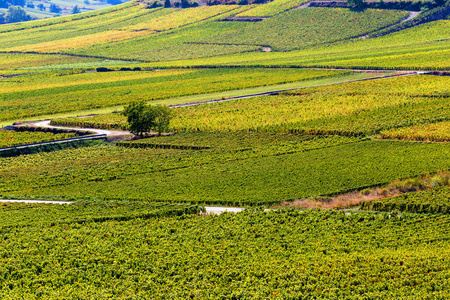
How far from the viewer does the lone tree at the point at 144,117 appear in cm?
9925

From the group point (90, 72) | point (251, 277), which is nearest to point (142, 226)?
point (251, 277)

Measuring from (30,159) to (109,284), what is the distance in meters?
49.9

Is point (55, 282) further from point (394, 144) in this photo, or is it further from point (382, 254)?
A: point (394, 144)

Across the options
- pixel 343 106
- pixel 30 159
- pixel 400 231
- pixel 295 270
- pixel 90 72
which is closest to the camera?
pixel 295 270

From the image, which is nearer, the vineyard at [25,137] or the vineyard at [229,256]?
the vineyard at [229,256]

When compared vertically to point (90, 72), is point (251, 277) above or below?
below

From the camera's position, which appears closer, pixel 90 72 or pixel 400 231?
pixel 400 231

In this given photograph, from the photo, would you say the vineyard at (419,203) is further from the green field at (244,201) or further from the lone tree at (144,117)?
the lone tree at (144,117)

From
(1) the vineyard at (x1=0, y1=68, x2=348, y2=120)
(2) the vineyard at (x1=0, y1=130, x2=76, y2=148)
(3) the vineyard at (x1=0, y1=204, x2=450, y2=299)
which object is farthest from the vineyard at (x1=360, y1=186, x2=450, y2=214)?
(1) the vineyard at (x1=0, y1=68, x2=348, y2=120)

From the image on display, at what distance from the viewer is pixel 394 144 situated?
8188 cm

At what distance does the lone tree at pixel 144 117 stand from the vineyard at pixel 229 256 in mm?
40756

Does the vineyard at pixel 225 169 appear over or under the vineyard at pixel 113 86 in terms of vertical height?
under

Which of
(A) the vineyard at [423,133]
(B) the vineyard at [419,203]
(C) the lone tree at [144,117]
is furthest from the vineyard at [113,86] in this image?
(B) the vineyard at [419,203]

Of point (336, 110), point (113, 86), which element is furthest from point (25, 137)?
point (113, 86)
